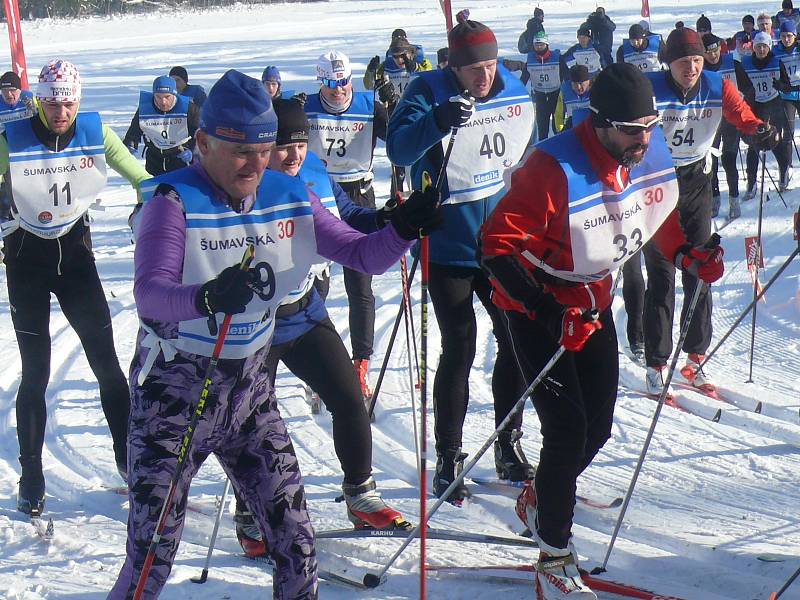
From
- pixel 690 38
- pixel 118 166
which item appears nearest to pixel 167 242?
pixel 118 166

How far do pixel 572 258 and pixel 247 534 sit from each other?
75.1 inches

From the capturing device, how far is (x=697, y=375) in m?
6.45

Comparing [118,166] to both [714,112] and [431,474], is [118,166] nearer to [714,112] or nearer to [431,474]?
[431,474]

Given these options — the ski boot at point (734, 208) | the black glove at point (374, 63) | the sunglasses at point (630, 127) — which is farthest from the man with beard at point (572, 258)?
the ski boot at point (734, 208)

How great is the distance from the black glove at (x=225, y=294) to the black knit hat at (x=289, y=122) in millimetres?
1738

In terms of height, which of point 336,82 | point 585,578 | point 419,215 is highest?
point 336,82

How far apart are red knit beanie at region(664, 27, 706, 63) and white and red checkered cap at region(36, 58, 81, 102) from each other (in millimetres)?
3096

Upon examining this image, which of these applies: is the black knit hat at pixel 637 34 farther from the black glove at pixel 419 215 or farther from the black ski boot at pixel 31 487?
the black glove at pixel 419 215

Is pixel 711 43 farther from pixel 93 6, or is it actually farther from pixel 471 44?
pixel 93 6

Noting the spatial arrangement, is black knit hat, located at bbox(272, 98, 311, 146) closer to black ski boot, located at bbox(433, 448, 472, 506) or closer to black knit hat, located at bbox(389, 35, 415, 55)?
black ski boot, located at bbox(433, 448, 472, 506)

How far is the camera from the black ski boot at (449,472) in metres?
4.93

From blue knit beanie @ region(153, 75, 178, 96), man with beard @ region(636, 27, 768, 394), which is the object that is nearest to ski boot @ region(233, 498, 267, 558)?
man with beard @ region(636, 27, 768, 394)

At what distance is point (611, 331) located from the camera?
12.6 ft

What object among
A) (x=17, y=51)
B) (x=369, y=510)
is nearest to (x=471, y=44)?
(x=369, y=510)
